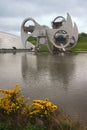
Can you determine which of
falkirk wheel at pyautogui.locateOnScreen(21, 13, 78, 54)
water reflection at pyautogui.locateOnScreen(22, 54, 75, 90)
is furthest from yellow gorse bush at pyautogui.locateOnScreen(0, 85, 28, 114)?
falkirk wheel at pyautogui.locateOnScreen(21, 13, 78, 54)

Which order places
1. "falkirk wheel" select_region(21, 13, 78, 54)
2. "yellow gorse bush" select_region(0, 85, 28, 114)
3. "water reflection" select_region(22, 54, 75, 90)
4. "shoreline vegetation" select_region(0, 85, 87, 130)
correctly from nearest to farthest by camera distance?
"shoreline vegetation" select_region(0, 85, 87, 130) < "yellow gorse bush" select_region(0, 85, 28, 114) < "water reflection" select_region(22, 54, 75, 90) < "falkirk wheel" select_region(21, 13, 78, 54)

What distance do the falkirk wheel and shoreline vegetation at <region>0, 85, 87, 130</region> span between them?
5982 centimetres

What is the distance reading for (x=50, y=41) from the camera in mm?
68375

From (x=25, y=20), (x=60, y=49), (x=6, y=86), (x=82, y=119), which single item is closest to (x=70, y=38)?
(x=60, y=49)

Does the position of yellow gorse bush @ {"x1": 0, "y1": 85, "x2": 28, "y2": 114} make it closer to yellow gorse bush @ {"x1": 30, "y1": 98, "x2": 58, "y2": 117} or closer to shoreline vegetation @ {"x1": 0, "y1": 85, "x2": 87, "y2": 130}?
shoreline vegetation @ {"x1": 0, "y1": 85, "x2": 87, "y2": 130}

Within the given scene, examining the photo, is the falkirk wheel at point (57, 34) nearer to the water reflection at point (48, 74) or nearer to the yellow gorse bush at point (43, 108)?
the water reflection at point (48, 74)

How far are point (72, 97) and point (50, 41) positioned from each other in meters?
57.5

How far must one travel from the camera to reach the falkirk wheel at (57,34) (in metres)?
68.4

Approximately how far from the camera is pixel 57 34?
7075cm

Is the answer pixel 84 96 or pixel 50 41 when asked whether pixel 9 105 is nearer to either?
pixel 84 96

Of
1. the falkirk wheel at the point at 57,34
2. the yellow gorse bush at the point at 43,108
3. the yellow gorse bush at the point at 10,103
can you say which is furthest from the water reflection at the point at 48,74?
the falkirk wheel at the point at 57,34

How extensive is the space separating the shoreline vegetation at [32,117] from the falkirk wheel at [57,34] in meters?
59.8

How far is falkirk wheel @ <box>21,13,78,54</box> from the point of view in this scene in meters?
68.4

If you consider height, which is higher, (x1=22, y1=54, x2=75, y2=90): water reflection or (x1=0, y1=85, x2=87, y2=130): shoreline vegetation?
(x1=0, y1=85, x2=87, y2=130): shoreline vegetation
